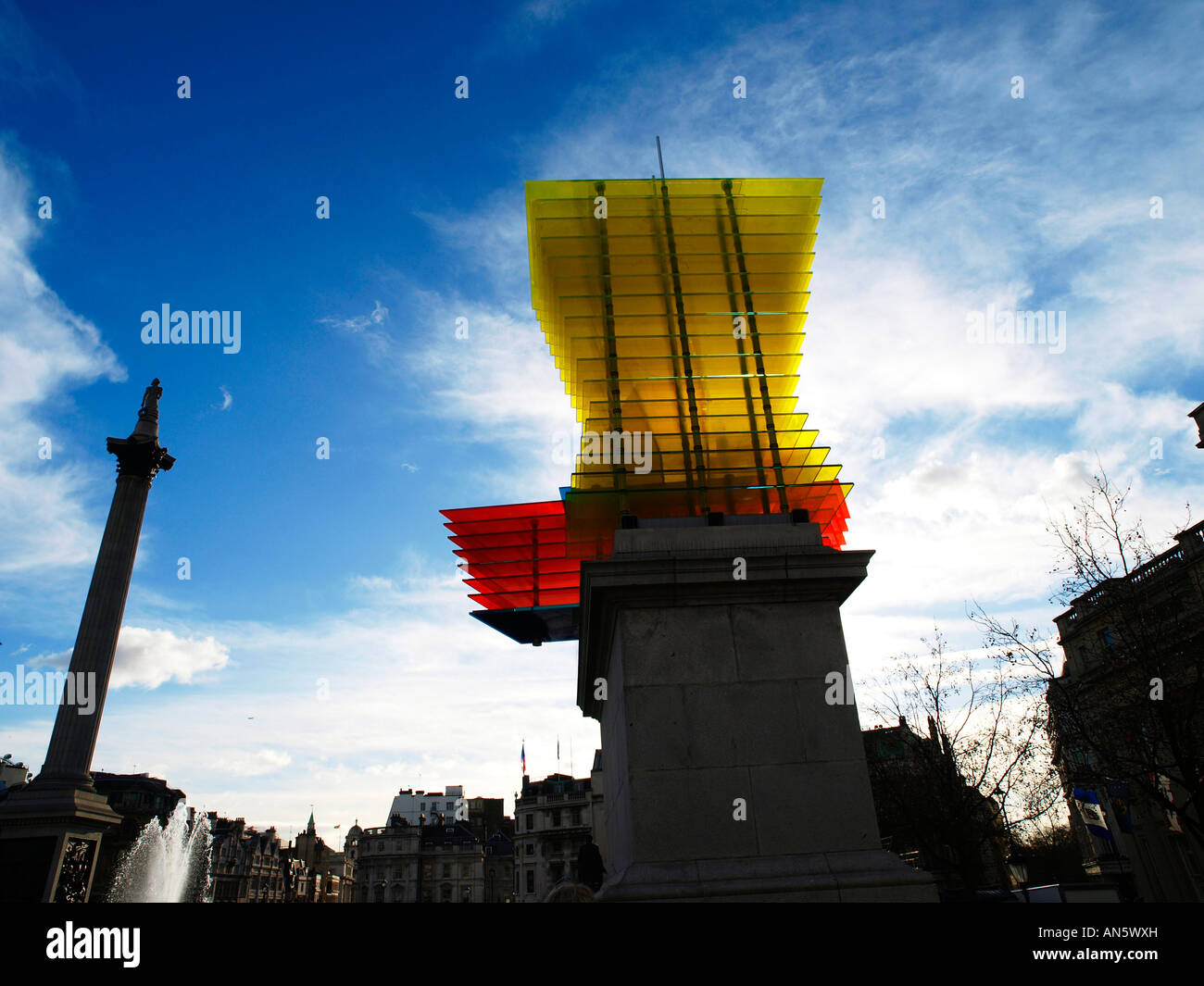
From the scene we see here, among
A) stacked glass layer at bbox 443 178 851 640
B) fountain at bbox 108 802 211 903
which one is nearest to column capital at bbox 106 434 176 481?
fountain at bbox 108 802 211 903

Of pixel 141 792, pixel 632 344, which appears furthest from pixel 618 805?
pixel 141 792

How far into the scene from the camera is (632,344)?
9.90m

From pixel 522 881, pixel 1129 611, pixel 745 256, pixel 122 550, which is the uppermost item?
pixel 122 550

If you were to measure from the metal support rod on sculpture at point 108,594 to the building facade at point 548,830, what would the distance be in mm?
53556

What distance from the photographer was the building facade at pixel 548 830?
260 feet

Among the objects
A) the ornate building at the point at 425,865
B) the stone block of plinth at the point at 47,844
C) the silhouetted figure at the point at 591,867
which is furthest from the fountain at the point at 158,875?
the ornate building at the point at 425,865

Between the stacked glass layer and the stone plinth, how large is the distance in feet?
3.23

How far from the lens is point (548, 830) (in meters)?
80.6

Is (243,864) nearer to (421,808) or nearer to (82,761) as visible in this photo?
(421,808)

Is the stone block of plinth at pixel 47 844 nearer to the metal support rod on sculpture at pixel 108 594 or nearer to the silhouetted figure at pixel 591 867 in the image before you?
the metal support rod on sculpture at pixel 108 594

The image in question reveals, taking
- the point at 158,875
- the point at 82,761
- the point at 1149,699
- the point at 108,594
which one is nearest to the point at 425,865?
the point at 158,875
